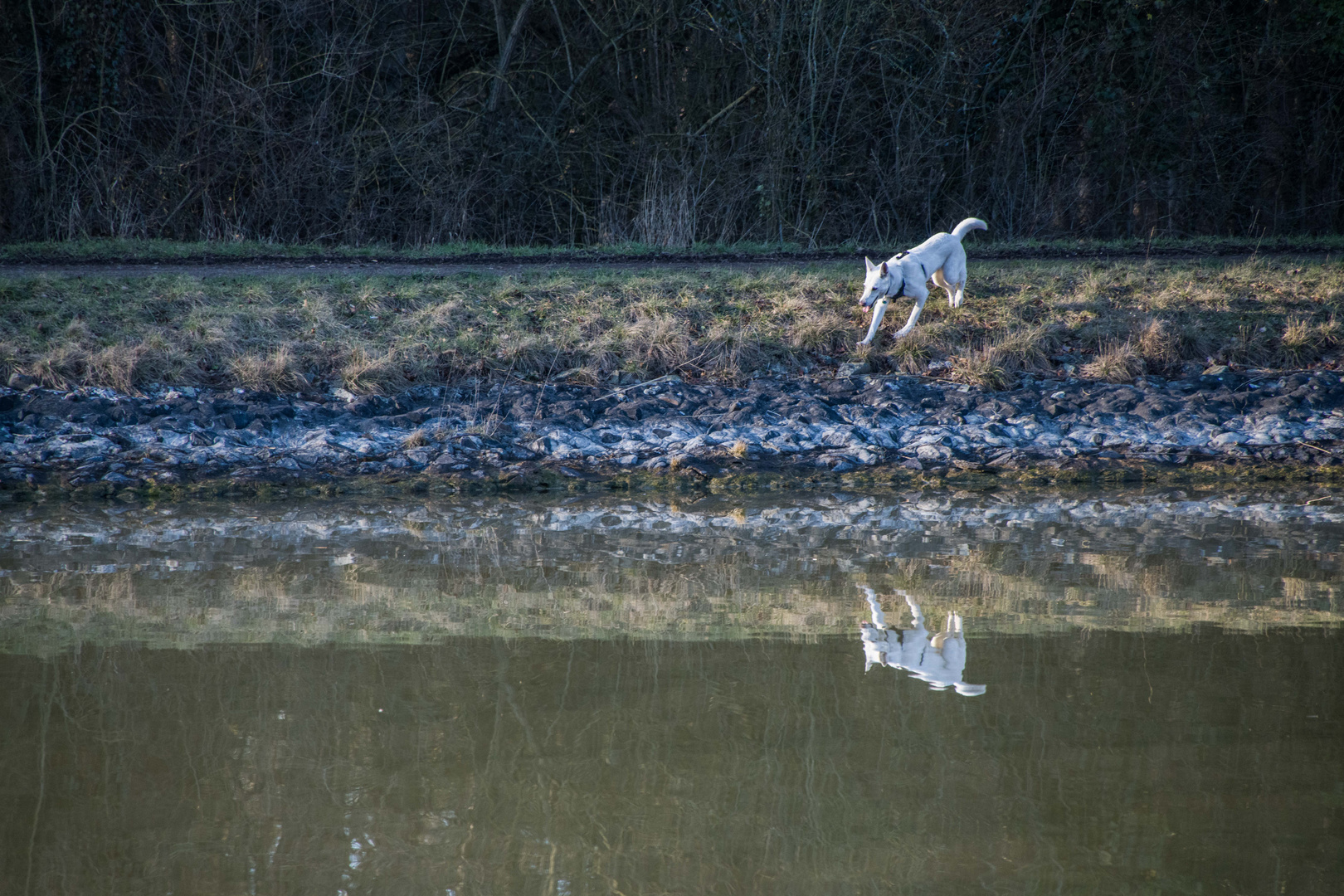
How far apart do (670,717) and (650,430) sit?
488 centimetres

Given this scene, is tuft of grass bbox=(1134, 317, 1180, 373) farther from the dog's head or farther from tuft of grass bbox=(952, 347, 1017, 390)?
the dog's head

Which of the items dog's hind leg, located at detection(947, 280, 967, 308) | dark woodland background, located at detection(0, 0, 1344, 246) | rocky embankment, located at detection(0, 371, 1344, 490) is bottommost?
rocky embankment, located at detection(0, 371, 1344, 490)

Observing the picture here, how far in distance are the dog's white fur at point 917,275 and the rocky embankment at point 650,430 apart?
0.69m

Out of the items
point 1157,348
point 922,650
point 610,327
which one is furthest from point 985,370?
point 922,650

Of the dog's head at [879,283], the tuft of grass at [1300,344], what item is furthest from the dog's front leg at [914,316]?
the tuft of grass at [1300,344]

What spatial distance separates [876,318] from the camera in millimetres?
9586

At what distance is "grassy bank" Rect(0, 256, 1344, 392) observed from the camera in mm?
9062

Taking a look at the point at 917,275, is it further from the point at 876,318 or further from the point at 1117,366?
the point at 1117,366

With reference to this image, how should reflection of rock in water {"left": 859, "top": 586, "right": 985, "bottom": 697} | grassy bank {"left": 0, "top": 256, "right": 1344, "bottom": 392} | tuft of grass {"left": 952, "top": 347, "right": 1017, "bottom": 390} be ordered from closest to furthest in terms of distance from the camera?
reflection of rock in water {"left": 859, "top": 586, "right": 985, "bottom": 697} < grassy bank {"left": 0, "top": 256, "right": 1344, "bottom": 392} < tuft of grass {"left": 952, "top": 347, "right": 1017, "bottom": 390}

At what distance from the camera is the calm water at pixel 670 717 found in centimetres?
302

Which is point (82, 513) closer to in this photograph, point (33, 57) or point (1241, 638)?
point (1241, 638)

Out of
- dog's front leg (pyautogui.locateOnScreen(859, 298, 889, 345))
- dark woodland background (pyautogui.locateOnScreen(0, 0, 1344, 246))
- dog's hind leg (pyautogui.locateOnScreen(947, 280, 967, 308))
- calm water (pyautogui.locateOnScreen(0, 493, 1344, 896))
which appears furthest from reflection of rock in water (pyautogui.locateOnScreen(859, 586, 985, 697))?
dark woodland background (pyautogui.locateOnScreen(0, 0, 1344, 246))

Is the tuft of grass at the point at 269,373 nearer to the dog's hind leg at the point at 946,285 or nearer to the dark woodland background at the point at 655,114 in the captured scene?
the dog's hind leg at the point at 946,285

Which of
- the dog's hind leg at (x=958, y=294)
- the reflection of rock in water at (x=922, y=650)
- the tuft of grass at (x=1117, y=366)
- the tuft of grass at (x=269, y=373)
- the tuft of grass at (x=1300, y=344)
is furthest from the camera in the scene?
the dog's hind leg at (x=958, y=294)
